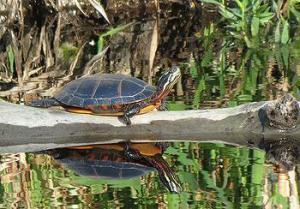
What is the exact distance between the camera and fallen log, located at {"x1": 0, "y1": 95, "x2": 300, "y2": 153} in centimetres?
727

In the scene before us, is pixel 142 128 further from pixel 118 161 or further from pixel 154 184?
pixel 154 184

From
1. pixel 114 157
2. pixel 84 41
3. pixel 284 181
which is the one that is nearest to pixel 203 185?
pixel 284 181

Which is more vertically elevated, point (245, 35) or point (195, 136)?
point (245, 35)

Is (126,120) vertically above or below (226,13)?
below

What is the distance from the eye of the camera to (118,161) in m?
6.84

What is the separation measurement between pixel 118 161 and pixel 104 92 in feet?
2.86

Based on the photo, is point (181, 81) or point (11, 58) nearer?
point (181, 81)

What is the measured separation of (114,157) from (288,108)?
1.37 meters

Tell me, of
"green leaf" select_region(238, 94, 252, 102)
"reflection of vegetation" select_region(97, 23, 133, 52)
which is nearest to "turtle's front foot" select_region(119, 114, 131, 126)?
"green leaf" select_region(238, 94, 252, 102)

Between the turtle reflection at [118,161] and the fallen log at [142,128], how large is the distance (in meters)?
0.12

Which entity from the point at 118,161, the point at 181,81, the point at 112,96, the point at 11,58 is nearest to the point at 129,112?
the point at 112,96

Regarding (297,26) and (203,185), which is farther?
(297,26)

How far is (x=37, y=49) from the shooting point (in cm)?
1352

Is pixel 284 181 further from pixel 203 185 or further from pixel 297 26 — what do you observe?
pixel 297 26
